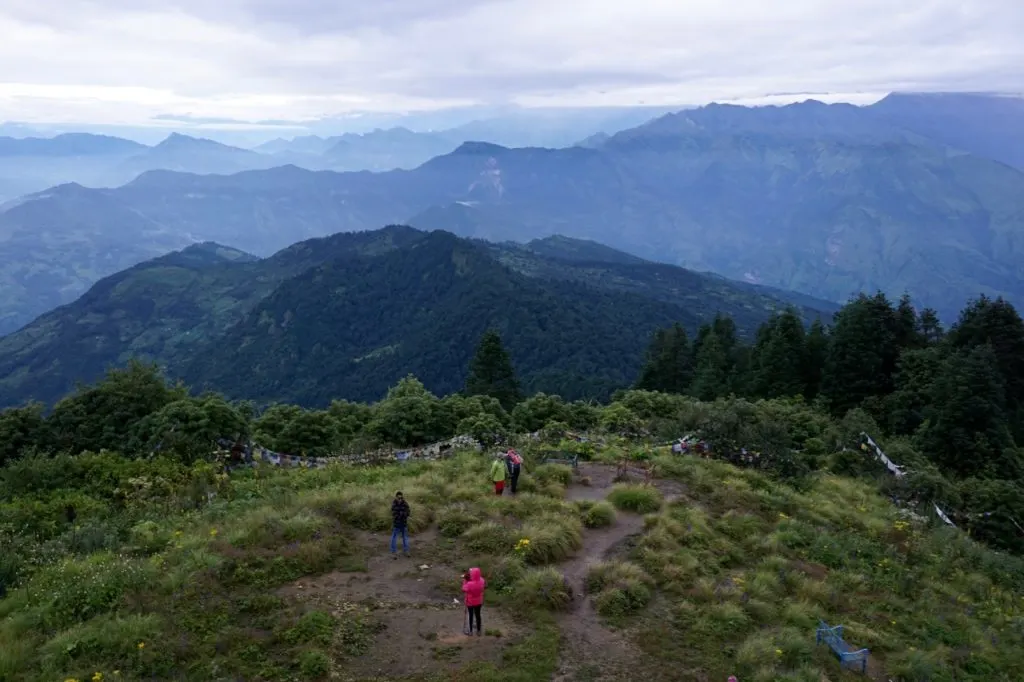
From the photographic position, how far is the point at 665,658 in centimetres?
1026

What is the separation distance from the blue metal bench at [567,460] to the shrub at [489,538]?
560 cm

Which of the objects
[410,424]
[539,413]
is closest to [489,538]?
[410,424]

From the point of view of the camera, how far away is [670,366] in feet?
190

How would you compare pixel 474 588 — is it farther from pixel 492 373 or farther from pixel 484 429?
pixel 492 373

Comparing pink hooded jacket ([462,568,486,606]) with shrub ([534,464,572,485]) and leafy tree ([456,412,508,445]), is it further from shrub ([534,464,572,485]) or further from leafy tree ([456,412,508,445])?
leafy tree ([456,412,508,445])

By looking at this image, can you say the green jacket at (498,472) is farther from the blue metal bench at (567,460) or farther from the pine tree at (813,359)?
the pine tree at (813,359)

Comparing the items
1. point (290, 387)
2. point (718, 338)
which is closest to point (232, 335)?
point (290, 387)

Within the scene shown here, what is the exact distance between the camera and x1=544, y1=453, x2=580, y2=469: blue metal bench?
19.3m

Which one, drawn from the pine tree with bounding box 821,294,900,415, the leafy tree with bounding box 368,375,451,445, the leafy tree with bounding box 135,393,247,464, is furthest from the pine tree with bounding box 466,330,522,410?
the leafy tree with bounding box 135,393,247,464

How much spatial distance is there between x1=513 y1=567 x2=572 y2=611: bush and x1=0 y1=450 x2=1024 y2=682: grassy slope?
1.5 inches

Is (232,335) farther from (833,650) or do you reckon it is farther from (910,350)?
(833,650)

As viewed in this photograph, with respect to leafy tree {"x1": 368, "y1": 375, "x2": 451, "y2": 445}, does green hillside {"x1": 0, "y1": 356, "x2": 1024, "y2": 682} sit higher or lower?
higher

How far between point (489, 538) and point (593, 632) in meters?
3.33

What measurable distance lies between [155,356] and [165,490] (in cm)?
20658
